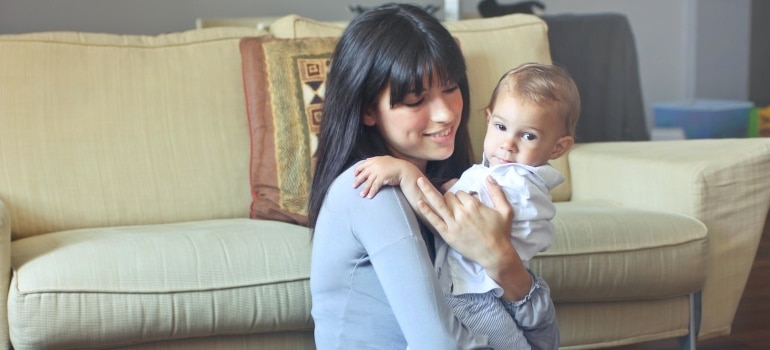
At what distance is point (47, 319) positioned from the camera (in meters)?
1.73

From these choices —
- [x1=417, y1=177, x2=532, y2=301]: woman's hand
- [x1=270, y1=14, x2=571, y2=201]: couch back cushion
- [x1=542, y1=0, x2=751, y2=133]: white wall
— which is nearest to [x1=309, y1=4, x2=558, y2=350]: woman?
[x1=417, y1=177, x2=532, y2=301]: woman's hand

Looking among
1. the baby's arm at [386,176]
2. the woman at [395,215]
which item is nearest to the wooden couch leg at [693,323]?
the woman at [395,215]

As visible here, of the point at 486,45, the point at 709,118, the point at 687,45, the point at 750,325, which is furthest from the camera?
the point at 687,45

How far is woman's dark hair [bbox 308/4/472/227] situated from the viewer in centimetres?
143

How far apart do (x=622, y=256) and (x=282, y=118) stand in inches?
31.9

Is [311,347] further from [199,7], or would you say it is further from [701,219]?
[199,7]

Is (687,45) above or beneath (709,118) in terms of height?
above

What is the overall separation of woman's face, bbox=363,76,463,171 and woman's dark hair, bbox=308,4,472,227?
1cm

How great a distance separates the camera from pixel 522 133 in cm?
144

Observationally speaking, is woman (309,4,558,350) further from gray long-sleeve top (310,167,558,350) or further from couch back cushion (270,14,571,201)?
couch back cushion (270,14,571,201)

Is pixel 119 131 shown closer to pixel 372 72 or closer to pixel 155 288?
pixel 155 288

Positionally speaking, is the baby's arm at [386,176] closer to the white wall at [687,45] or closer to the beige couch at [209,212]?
the beige couch at [209,212]

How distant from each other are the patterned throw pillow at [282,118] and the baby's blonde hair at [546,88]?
877mm

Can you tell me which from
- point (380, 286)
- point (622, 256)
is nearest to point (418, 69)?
point (380, 286)
